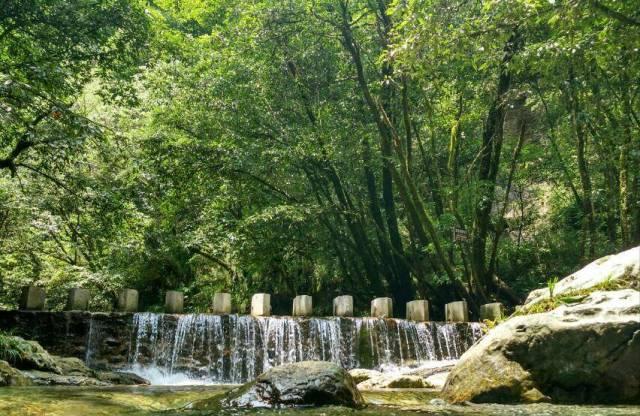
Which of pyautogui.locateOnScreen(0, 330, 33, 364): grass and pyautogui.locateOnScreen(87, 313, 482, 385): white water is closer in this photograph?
pyautogui.locateOnScreen(0, 330, 33, 364): grass

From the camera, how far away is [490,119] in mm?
13031

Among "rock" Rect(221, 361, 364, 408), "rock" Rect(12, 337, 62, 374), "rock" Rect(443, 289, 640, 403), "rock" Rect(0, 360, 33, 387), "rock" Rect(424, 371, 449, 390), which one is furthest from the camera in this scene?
"rock" Rect(12, 337, 62, 374)

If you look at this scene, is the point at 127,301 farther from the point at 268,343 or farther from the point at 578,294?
the point at 578,294

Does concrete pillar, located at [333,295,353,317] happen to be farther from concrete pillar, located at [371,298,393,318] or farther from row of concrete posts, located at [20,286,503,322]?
concrete pillar, located at [371,298,393,318]

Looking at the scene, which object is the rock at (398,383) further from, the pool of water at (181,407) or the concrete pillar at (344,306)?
the concrete pillar at (344,306)

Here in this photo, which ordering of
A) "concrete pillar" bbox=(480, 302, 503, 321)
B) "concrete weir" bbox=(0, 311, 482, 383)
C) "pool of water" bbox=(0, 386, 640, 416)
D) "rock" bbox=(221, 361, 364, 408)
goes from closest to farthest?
1. "pool of water" bbox=(0, 386, 640, 416)
2. "rock" bbox=(221, 361, 364, 408)
3. "concrete weir" bbox=(0, 311, 482, 383)
4. "concrete pillar" bbox=(480, 302, 503, 321)

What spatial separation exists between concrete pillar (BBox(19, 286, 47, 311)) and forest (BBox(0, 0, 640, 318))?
1.75 meters

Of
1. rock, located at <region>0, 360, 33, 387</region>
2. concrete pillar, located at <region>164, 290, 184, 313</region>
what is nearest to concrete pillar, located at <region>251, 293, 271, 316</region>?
concrete pillar, located at <region>164, 290, 184, 313</region>

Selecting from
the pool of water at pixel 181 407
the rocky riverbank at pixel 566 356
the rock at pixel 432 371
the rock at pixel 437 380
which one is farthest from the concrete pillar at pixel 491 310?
the rocky riverbank at pixel 566 356

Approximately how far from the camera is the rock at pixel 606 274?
5.80 meters

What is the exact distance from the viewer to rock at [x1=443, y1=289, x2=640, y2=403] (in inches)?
194

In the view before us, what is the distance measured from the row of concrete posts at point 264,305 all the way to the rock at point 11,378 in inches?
186

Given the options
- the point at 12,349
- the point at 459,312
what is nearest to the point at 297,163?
the point at 459,312

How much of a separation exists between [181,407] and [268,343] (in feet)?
21.1
